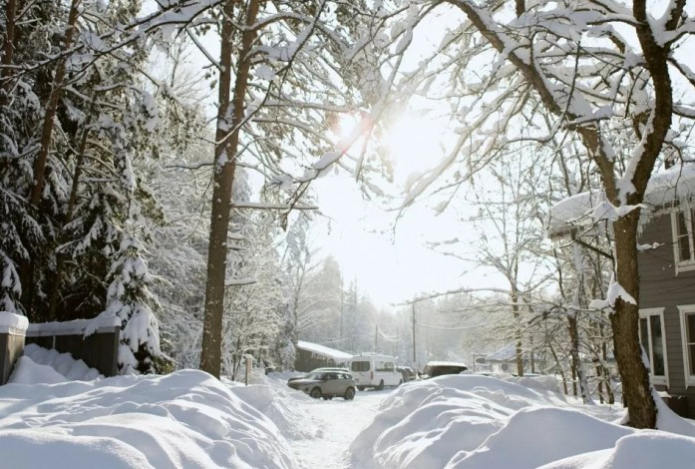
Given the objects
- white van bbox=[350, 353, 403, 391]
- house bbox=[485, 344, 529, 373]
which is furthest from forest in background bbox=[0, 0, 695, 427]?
white van bbox=[350, 353, 403, 391]

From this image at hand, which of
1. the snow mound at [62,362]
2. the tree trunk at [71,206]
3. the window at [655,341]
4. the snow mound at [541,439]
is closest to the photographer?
the snow mound at [541,439]

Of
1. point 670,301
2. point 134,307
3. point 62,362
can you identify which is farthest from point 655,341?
point 62,362

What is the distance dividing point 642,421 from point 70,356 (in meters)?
10.2

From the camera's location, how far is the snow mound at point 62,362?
1109 cm

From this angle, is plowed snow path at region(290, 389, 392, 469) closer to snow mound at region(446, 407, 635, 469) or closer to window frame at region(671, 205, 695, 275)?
snow mound at region(446, 407, 635, 469)

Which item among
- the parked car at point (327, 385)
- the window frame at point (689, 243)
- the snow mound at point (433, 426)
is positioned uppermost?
the window frame at point (689, 243)

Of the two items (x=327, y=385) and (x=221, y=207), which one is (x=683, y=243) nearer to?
(x=221, y=207)

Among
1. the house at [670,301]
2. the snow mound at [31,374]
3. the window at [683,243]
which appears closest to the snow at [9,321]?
the snow mound at [31,374]

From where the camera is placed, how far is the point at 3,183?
12039 millimetres

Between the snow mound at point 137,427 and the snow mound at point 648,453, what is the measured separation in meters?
2.74

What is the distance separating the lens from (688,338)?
15430mm

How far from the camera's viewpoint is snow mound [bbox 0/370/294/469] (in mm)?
3510

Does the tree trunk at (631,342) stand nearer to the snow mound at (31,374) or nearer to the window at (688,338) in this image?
the snow mound at (31,374)

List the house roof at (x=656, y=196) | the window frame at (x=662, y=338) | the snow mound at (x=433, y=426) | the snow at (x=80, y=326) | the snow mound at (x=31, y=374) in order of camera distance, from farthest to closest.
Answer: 1. the window frame at (x=662, y=338)
2. the house roof at (x=656, y=196)
3. the snow at (x=80, y=326)
4. the snow mound at (x=31, y=374)
5. the snow mound at (x=433, y=426)
